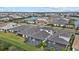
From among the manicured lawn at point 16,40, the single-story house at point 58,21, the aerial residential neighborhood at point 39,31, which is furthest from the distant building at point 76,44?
the manicured lawn at point 16,40

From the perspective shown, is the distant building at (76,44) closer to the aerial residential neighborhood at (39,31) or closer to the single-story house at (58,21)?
the aerial residential neighborhood at (39,31)

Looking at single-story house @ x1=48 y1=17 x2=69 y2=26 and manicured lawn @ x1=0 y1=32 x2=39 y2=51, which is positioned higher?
single-story house @ x1=48 y1=17 x2=69 y2=26

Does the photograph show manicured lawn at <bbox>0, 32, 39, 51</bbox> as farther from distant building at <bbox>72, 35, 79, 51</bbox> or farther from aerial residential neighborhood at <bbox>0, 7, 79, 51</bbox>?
distant building at <bbox>72, 35, 79, 51</bbox>

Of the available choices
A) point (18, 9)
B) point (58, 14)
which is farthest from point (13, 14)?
point (58, 14)

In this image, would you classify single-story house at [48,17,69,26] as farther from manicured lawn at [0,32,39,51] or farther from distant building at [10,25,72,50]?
manicured lawn at [0,32,39,51]

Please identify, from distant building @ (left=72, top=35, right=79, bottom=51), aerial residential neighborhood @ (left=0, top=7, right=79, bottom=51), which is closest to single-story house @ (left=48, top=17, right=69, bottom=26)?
aerial residential neighborhood @ (left=0, top=7, right=79, bottom=51)

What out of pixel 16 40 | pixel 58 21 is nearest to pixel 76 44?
pixel 58 21

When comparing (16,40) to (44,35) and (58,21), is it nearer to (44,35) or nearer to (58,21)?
(44,35)
